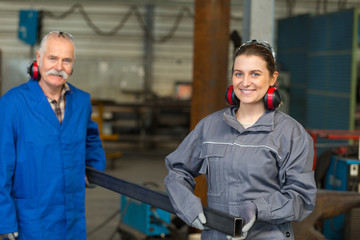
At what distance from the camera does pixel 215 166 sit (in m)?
2.13

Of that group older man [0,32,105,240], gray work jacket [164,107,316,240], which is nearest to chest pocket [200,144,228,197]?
gray work jacket [164,107,316,240]

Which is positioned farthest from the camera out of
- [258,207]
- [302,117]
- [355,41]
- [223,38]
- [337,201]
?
[302,117]

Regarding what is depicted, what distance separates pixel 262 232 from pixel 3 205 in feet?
4.09

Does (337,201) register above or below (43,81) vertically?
below

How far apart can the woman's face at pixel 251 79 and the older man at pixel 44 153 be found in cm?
103

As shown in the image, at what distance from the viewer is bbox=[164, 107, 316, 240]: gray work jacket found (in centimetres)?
199

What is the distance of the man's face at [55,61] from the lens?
106 inches

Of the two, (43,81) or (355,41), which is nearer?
(43,81)

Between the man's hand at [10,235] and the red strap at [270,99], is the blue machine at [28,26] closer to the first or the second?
the man's hand at [10,235]

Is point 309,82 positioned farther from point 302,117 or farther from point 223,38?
point 223,38

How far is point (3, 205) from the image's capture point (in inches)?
98.4

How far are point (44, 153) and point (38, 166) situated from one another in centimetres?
7

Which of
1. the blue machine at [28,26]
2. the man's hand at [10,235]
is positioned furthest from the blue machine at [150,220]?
the blue machine at [28,26]

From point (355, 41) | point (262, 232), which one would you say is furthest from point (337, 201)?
point (355, 41)
